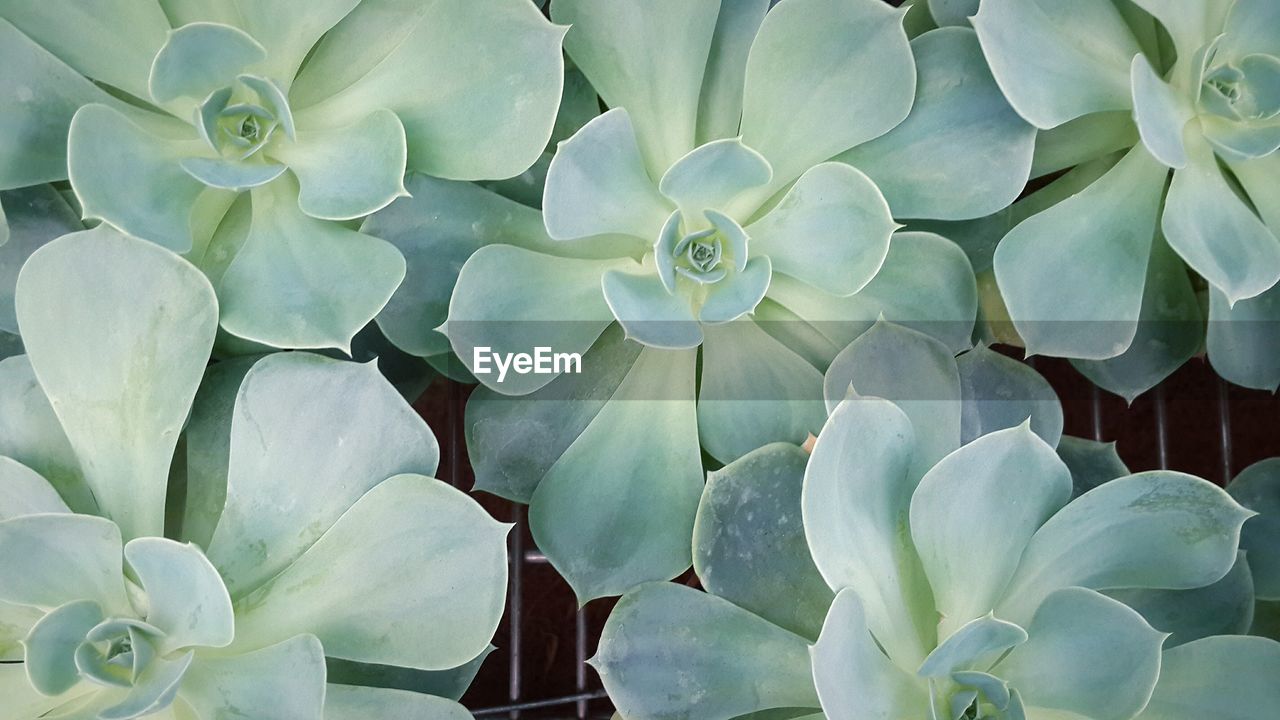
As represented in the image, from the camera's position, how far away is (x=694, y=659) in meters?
0.57

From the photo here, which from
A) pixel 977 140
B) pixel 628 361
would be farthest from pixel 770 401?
pixel 977 140

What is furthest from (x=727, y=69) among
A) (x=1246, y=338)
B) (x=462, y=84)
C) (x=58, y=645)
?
(x=58, y=645)

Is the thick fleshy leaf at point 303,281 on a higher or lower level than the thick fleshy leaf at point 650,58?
lower

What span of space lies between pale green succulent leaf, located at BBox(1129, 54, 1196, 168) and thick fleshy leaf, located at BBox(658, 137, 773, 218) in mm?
212

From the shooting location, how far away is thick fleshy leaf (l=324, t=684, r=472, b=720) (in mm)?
554

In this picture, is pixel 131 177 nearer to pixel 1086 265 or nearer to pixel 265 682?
pixel 265 682

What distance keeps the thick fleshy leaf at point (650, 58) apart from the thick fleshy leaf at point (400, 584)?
241 mm

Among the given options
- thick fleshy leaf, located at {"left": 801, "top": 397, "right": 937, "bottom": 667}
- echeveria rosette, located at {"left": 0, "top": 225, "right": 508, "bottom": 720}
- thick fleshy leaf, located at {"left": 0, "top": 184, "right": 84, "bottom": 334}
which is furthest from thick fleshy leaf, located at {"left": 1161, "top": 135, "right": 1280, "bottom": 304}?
thick fleshy leaf, located at {"left": 0, "top": 184, "right": 84, "bottom": 334}

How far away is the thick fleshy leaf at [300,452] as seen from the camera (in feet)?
1.82

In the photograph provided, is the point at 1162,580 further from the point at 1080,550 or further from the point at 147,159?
the point at 147,159

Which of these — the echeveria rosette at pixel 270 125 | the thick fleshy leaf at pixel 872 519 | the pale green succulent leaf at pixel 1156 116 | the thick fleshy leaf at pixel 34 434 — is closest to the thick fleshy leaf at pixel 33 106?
the echeveria rosette at pixel 270 125

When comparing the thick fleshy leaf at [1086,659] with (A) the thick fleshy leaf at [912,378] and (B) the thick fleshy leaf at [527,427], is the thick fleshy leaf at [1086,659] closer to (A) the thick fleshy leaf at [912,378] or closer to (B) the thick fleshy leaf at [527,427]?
(A) the thick fleshy leaf at [912,378]

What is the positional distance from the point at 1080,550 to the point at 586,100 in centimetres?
40

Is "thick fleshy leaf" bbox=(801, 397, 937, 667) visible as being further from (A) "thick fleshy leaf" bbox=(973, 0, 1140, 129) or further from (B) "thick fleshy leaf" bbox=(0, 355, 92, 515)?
(B) "thick fleshy leaf" bbox=(0, 355, 92, 515)
